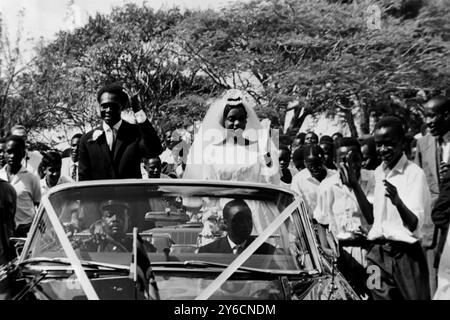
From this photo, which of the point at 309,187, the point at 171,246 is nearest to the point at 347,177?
the point at 309,187

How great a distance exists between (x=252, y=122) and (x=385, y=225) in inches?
73.4

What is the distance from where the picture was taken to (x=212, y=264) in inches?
152

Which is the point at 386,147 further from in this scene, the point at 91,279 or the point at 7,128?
the point at 7,128

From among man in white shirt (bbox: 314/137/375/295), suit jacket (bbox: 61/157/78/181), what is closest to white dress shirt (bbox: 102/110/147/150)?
man in white shirt (bbox: 314/137/375/295)

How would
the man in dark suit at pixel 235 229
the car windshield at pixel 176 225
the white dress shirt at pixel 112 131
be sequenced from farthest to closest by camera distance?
1. the white dress shirt at pixel 112 131
2. the man in dark suit at pixel 235 229
3. the car windshield at pixel 176 225

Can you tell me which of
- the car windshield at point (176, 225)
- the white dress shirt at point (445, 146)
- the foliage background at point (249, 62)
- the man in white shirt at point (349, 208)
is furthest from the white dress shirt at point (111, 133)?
the foliage background at point (249, 62)

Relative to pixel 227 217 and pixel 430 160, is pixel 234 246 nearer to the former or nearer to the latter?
pixel 227 217

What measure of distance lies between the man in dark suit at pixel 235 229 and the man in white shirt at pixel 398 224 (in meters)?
1.39

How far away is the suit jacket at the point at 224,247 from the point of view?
415 cm

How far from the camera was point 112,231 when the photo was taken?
4227mm

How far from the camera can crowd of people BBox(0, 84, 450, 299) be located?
5.43 m

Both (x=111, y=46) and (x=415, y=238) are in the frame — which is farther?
(x=111, y=46)

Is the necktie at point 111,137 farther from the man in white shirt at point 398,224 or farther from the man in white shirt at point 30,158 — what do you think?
the man in white shirt at point 30,158
